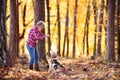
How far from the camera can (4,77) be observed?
8781 millimetres

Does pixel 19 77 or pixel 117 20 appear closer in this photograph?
pixel 19 77

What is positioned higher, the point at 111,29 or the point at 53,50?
the point at 111,29

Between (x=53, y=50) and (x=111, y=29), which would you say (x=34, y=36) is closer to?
(x=111, y=29)

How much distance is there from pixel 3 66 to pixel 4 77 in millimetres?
1286

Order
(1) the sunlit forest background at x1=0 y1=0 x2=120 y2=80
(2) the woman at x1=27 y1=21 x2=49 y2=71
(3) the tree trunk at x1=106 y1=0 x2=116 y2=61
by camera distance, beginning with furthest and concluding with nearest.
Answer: (3) the tree trunk at x1=106 y1=0 x2=116 y2=61
(2) the woman at x1=27 y1=21 x2=49 y2=71
(1) the sunlit forest background at x1=0 y1=0 x2=120 y2=80

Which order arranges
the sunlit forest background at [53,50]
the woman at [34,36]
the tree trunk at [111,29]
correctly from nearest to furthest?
the sunlit forest background at [53,50]
the woman at [34,36]
the tree trunk at [111,29]

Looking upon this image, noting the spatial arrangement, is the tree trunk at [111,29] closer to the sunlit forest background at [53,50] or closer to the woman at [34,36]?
the sunlit forest background at [53,50]

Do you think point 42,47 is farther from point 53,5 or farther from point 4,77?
point 53,5

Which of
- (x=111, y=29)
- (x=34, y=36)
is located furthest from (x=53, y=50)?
(x=34, y=36)

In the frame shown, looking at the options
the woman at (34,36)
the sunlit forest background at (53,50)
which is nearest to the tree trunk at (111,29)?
the sunlit forest background at (53,50)

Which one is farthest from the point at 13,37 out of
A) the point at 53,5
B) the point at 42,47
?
the point at 53,5

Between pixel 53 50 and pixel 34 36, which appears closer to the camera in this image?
pixel 34 36

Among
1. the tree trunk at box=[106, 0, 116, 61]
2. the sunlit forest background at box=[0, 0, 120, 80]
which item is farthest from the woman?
the tree trunk at box=[106, 0, 116, 61]

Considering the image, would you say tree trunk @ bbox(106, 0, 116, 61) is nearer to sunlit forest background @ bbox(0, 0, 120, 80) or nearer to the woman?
sunlit forest background @ bbox(0, 0, 120, 80)
